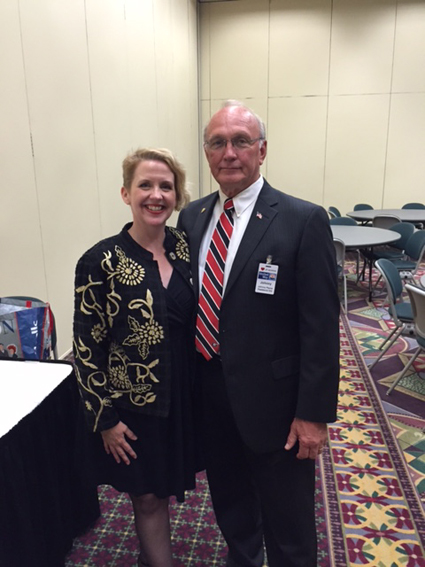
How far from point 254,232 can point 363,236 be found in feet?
15.5

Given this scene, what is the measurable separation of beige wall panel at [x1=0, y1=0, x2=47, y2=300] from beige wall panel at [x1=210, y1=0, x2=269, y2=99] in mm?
6853

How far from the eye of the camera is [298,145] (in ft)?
31.1

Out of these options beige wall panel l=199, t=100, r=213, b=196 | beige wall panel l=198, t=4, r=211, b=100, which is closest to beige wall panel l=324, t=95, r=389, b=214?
beige wall panel l=199, t=100, r=213, b=196

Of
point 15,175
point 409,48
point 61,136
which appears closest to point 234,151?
point 15,175

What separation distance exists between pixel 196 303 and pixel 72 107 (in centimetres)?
334

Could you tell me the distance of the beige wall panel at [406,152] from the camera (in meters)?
8.95

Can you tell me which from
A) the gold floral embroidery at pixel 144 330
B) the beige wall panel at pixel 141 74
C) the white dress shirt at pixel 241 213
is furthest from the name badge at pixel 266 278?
the beige wall panel at pixel 141 74

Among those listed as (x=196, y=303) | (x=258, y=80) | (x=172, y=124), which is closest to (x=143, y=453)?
(x=196, y=303)

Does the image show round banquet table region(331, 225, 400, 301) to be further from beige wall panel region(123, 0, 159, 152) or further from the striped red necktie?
the striped red necktie

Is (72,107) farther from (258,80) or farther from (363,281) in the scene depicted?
(258,80)

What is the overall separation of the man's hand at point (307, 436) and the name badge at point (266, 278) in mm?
453

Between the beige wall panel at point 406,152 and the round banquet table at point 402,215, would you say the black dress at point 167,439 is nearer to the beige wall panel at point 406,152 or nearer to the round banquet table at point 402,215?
the round banquet table at point 402,215

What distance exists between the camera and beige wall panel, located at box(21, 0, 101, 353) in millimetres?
3574

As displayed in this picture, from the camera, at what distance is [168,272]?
60.6 inches
